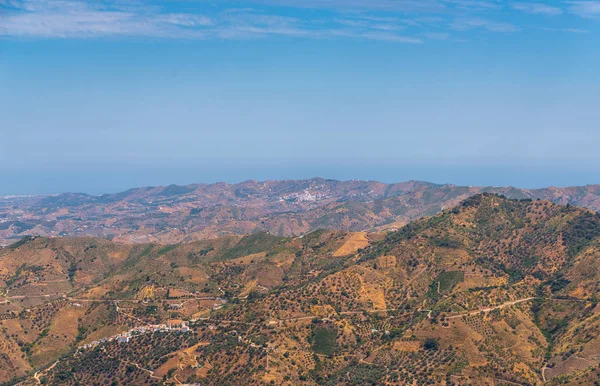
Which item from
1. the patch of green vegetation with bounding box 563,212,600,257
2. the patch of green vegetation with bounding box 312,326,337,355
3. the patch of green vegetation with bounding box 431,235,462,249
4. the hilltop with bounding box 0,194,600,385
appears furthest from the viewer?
the patch of green vegetation with bounding box 431,235,462,249

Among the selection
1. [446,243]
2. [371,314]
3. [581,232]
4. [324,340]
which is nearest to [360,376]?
[324,340]

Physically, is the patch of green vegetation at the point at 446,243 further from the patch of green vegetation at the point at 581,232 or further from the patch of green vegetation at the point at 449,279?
the patch of green vegetation at the point at 581,232

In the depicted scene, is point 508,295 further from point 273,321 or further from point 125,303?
point 125,303

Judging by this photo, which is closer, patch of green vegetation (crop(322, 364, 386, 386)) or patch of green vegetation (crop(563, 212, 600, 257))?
patch of green vegetation (crop(322, 364, 386, 386))

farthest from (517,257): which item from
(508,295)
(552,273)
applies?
(508,295)

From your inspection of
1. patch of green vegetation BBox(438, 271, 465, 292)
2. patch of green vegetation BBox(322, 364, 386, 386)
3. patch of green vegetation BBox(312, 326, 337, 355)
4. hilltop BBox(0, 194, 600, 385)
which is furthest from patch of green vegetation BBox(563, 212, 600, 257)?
patch of green vegetation BBox(322, 364, 386, 386)

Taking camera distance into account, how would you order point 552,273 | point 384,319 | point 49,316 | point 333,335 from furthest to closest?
point 49,316 → point 552,273 → point 384,319 → point 333,335

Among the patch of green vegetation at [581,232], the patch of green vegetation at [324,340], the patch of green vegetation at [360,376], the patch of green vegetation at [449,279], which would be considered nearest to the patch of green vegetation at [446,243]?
the patch of green vegetation at [449,279]

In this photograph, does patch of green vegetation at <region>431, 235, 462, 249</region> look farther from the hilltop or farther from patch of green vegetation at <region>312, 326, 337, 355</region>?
patch of green vegetation at <region>312, 326, 337, 355</region>
